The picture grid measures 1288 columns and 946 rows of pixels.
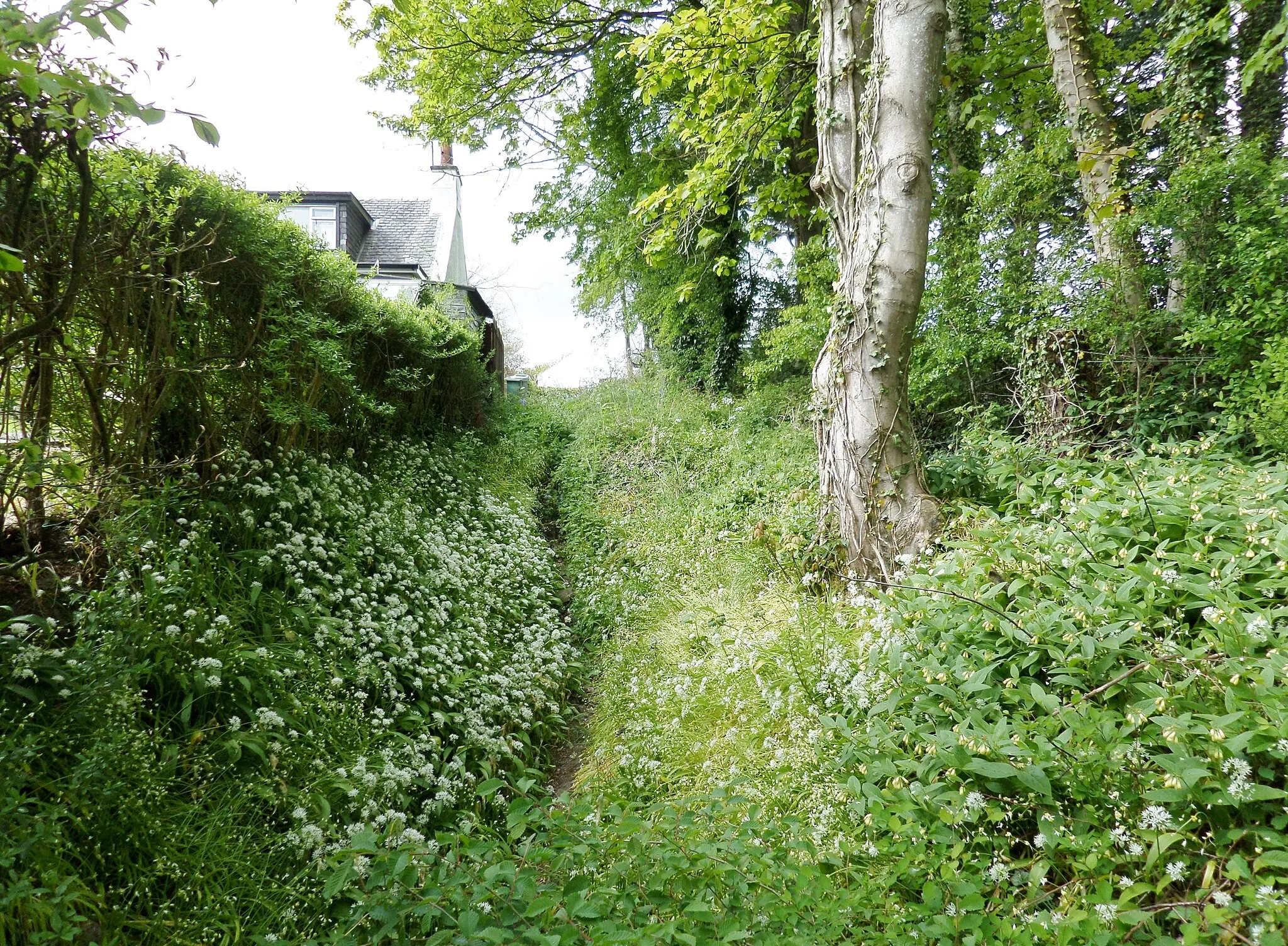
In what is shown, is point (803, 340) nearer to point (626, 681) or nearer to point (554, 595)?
point (554, 595)

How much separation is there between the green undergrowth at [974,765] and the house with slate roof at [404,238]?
14.3 m

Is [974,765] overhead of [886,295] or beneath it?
Answer: beneath

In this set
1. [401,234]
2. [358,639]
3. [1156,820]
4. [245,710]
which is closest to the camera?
[1156,820]

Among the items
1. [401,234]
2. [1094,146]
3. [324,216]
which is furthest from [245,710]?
[401,234]

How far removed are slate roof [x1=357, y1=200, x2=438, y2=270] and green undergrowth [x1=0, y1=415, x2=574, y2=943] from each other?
15.8 metres

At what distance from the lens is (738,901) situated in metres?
2.15

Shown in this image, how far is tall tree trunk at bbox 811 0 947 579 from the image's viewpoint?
4.84 m

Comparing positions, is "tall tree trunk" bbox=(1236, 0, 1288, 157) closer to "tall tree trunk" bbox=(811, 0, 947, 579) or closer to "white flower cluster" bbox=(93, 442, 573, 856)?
"tall tree trunk" bbox=(811, 0, 947, 579)

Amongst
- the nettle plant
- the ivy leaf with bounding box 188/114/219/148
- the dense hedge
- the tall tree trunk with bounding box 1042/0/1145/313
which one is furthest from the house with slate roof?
the ivy leaf with bounding box 188/114/219/148

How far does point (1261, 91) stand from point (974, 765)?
23.7 feet

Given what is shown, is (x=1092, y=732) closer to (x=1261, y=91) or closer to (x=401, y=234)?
(x=1261, y=91)

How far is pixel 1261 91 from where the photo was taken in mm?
6020

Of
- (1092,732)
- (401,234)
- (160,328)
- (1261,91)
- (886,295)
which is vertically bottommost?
(1092,732)

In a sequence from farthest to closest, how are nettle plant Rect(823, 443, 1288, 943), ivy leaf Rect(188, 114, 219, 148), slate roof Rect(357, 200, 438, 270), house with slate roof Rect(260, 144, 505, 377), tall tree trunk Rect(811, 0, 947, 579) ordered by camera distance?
slate roof Rect(357, 200, 438, 270) → house with slate roof Rect(260, 144, 505, 377) → tall tree trunk Rect(811, 0, 947, 579) → nettle plant Rect(823, 443, 1288, 943) → ivy leaf Rect(188, 114, 219, 148)
